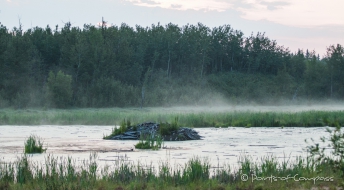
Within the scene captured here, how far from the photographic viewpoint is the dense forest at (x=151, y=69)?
2403 inches

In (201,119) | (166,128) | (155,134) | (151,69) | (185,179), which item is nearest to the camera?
(185,179)

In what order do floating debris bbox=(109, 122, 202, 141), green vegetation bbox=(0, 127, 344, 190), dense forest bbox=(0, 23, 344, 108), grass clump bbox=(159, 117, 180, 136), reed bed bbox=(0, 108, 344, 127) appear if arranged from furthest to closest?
1. dense forest bbox=(0, 23, 344, 108)
2. reed bed bbox=(0, 108, 344, 127)
3. grass clump bbox=(159, 117, 180, 136)
4. floating debris bbox=(109, 122, 202, 141)
5. green vegetation bbox=(0, 127, 344, 190)

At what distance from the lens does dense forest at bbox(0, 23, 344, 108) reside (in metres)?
61.0

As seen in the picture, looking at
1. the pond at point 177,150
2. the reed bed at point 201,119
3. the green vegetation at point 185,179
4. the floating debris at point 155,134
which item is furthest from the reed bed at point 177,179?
the reed bed at point 201,119

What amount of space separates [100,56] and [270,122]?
40.6 metres

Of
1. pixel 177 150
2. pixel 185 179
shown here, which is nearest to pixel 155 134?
pixel 177 150

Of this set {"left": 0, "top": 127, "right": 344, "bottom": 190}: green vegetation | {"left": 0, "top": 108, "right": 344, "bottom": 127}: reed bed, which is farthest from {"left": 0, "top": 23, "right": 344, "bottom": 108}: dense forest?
{"left": 0, "top": 127, "right": 344, "bottom": 190}: green vegetation

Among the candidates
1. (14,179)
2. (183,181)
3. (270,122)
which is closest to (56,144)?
(14,179)

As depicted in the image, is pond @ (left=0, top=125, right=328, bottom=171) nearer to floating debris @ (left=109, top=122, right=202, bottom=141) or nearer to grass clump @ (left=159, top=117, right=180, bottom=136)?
floating debris @ (left=109, top=122, right=202, bottom=141)

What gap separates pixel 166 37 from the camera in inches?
3388

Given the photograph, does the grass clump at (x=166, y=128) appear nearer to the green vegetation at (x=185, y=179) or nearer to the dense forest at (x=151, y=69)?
the green vegetation at (x=185, y=179)

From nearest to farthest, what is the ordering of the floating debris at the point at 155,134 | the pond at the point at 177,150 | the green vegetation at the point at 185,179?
the green vegetation at the point at 185,179
the pond at the point at 177,150
the floating debris at the point at 155,134

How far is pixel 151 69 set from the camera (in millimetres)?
76125

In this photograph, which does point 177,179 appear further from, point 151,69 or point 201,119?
point 151,69
